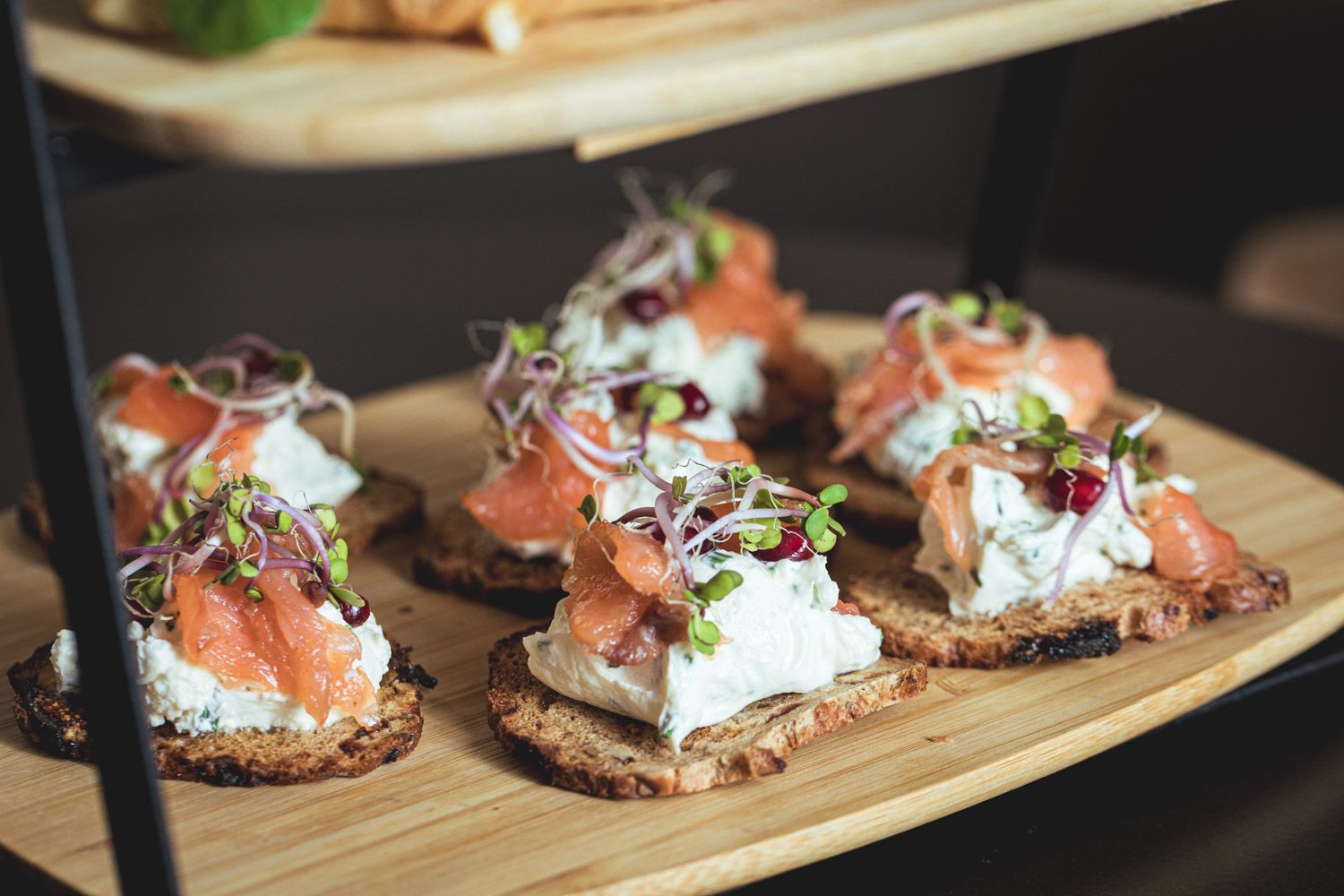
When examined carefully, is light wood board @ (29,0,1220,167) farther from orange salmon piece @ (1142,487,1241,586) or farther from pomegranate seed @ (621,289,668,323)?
pomegranate seed @ (621,289,668,323)

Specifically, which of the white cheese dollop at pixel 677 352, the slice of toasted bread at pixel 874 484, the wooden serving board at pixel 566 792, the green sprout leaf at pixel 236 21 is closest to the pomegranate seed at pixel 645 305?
the white cheese dollop at pixel 677 352

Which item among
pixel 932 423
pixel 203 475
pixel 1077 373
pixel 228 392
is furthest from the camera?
pixel 1077 373

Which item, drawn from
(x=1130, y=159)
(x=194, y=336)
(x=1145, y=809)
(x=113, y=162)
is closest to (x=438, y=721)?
(x=113, y=162)

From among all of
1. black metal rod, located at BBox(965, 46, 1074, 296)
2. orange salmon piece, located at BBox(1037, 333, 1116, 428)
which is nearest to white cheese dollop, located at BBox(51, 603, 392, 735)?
orange salmon piece, located at BBox(1037, 333, 1116, 428)

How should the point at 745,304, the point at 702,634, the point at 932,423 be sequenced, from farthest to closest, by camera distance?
1. the point at 745,304
2. the point at 932,423
3. the point at 702,634

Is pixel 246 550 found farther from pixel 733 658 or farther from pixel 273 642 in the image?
pixel 733 658

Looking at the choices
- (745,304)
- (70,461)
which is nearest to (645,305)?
(745,304)
